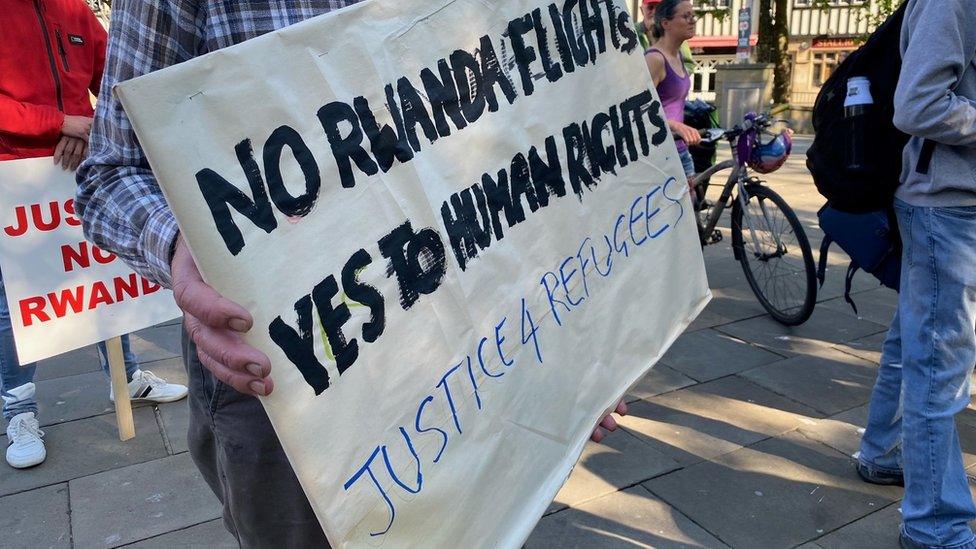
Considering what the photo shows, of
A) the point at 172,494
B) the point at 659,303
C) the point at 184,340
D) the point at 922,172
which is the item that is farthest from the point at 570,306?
the point at 172,494

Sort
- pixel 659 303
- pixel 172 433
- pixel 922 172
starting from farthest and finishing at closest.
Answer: pixel 172 433 → pixel 922 172 → pixel 659 303

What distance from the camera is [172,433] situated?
12.2ft

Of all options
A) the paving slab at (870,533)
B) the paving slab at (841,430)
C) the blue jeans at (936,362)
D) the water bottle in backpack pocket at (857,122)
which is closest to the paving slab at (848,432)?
the paving slab at (841,430)

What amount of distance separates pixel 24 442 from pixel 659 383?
2.93 meters

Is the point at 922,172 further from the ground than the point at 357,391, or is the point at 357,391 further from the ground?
the point at 357,391

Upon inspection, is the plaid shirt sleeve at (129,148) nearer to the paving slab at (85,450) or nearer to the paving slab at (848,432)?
the paving slab at (85,450)

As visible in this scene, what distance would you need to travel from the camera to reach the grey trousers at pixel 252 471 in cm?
136

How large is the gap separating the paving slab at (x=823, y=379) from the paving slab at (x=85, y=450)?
9.60 ft

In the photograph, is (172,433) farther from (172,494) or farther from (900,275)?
(900,275)

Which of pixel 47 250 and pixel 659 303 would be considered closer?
pixel 659 303

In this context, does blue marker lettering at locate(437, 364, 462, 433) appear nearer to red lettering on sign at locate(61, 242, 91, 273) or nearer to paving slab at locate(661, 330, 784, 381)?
red lettering on sign at locate(61, 242, 91, 273)

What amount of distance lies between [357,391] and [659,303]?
0.79 metres

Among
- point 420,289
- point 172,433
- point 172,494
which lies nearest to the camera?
point 420,289

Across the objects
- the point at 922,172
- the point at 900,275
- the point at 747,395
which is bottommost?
the point at 747,395
